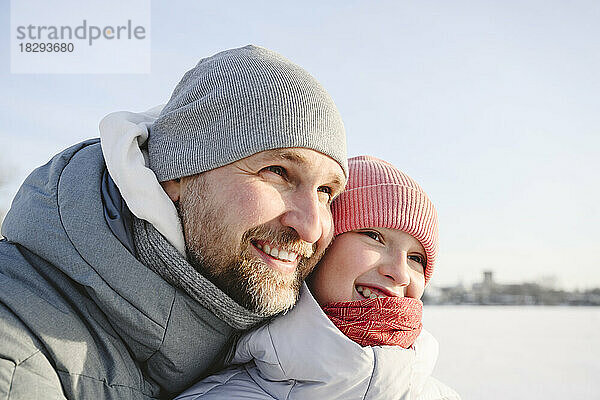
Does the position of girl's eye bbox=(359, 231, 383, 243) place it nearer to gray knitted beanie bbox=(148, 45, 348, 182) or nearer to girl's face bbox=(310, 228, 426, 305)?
girl's face bbox=(310, 228, 426, 305)

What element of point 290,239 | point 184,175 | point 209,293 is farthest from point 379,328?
point 184,175

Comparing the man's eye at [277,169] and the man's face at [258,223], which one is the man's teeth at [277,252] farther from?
the man's eye at [277,169]

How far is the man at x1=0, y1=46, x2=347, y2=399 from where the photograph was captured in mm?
1362

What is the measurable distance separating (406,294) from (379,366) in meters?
0.32

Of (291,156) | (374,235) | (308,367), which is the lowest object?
(308,367)

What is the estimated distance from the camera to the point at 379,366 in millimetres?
1479

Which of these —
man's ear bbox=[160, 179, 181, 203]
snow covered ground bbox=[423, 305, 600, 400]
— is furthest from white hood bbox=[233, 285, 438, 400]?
snow covered ground bbox=[423, 305, 600, 400]

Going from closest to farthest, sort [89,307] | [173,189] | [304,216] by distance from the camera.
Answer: [89,307], [304,216], [173,189]

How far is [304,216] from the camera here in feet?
4.94

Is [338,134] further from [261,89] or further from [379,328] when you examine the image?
[379,328]

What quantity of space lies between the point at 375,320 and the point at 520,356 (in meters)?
3.99

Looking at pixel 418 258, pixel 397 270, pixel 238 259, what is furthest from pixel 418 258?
pixel 238 259

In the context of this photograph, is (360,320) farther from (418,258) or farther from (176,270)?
(176,270)

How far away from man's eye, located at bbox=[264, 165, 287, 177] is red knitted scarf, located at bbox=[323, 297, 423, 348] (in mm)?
382
